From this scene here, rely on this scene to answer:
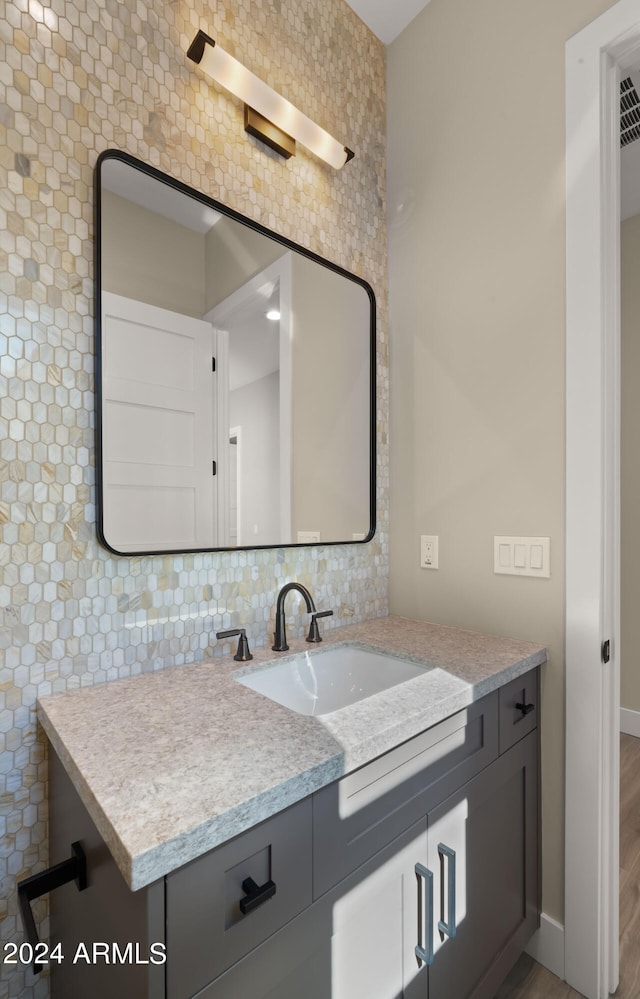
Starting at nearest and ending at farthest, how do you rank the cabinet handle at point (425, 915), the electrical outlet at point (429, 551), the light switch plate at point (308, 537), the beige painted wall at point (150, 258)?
the cabinet handle at point (425, 915)
the beige painted wall at point (150, 258)
the light switch plate at point (308, 537)
the electrical outlet at point (429, 551)

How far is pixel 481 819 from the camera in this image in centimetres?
118

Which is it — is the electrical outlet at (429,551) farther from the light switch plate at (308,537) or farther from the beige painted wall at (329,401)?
the light switch plate at (308,537)

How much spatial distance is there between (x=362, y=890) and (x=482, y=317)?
1.50 meters

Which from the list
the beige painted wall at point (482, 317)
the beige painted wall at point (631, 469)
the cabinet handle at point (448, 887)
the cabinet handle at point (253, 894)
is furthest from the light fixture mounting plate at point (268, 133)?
the beige painted wall at point (631, 469)

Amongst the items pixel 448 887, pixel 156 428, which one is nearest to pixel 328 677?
pixel 448 887

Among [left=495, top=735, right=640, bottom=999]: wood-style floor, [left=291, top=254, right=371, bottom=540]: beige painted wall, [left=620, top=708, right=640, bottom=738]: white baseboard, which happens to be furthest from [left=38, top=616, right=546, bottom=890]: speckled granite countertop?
[left=620, top=708, right=640, bottom=738]: white baseboard

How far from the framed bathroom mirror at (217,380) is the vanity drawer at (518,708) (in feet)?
2.20

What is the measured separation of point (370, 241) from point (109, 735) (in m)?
1.73

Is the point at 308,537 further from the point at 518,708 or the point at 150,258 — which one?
the point at 150,258

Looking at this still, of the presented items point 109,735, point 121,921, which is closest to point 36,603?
point 109,735

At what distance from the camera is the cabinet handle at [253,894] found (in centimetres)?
69

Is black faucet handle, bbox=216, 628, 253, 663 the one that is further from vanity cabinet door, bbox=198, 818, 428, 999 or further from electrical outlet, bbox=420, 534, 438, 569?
electrical outlet, bbox=420, 534, 438, 569

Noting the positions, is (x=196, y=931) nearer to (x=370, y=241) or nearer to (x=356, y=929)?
(x=356, y=929)

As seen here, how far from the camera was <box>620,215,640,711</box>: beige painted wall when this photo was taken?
9.27 feet
